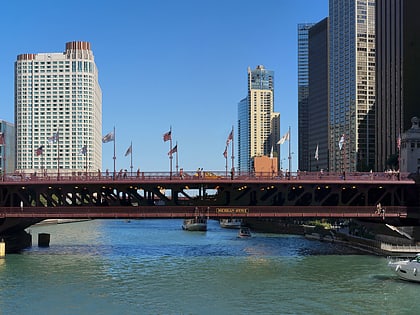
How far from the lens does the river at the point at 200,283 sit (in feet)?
178

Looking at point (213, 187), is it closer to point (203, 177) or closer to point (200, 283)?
point (203, 177)

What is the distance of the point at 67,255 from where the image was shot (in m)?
90.4

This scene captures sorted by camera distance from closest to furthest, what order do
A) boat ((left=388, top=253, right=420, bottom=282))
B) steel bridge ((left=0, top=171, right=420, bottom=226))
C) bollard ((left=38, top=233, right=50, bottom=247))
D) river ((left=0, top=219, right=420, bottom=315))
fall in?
river ((left=0, top=219, right=420, bottom=315)) → boat ((left=388, top=253, right=420, bottom=282)) → steel bridge ((left=0, top=171, right=420, bottom=226)) → bollard ((left=38, top=233, right=50, bottom=247))

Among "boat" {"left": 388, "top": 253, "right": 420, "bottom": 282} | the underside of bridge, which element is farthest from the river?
the underside of bridge

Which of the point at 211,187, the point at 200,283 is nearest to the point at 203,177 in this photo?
the point at 211,187

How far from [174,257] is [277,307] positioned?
36856 mm

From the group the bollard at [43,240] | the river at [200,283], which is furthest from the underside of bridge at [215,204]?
the bollard at [43,240]

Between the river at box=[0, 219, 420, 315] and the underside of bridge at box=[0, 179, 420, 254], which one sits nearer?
the river at box=[0, 219, 420, 315]

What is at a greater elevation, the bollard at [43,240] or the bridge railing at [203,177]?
the bridge railing at [203,177]

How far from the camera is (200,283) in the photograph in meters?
65.8

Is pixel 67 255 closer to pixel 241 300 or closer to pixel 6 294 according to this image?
pixel 6 294

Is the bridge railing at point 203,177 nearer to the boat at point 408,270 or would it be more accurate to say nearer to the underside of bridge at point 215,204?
the underside of bridge at point 215,204

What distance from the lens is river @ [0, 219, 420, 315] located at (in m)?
54.3

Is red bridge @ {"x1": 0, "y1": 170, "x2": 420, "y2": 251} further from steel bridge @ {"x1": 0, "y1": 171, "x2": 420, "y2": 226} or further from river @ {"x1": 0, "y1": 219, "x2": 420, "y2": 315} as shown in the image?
river @ {"x1": 0, "y1": 219, "x2": 420, "y2": 315}
